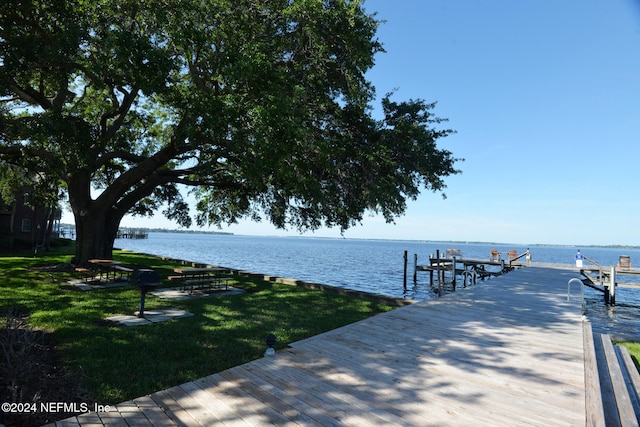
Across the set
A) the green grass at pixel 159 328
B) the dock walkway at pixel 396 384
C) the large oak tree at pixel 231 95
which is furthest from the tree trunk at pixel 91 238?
the dock walkway at pixel 396 384

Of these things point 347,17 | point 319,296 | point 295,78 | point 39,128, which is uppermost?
point 347,17

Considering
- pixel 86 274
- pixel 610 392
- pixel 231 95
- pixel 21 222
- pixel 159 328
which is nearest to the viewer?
pixel 610 392

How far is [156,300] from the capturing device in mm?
10773

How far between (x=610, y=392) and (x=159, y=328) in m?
8.73

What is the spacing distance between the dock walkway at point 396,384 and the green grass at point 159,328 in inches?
38.4

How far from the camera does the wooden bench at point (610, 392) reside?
4.06 metres

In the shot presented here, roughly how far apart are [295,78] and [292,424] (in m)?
13.1

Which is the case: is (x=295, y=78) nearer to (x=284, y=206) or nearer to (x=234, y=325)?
(x=284, y=206)

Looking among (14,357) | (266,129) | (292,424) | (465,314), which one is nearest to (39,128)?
(266,129)

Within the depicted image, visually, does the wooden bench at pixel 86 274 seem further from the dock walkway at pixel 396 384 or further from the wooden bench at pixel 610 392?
the wooden bench at pixel 610 392

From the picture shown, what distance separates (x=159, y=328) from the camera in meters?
7.70

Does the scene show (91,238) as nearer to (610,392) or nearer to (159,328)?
(159,328)

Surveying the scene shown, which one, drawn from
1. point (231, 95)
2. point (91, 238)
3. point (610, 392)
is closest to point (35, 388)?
point (610, 392)

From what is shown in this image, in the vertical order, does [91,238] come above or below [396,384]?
above
